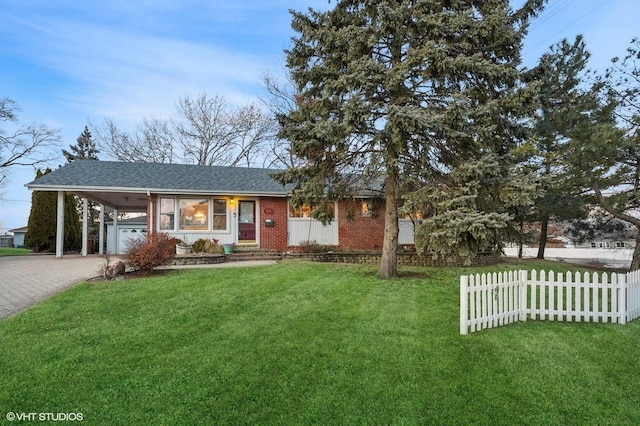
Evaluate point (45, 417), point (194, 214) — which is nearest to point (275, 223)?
point (194, 214)

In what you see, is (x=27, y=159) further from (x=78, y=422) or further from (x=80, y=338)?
(x=78, y=422)

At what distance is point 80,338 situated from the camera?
15.7ft

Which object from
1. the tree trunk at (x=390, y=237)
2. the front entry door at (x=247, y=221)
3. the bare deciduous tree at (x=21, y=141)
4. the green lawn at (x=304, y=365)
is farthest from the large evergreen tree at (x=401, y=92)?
the bare deciduous tree at (x=21, y=141)

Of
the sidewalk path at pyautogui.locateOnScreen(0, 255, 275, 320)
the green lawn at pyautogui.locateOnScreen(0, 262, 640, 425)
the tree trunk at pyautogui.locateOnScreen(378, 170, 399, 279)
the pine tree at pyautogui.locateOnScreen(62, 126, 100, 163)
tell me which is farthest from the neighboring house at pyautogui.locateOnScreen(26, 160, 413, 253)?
the pine tree at pyautogui.locateOnScreen(62, 126, 100, 163)

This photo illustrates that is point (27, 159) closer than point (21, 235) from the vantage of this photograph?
Yes

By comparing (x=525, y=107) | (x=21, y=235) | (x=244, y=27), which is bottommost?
(x=21, y=235)

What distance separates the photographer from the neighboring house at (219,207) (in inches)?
563

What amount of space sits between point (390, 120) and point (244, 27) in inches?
500

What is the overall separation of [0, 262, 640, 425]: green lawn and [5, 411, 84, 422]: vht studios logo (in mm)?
56

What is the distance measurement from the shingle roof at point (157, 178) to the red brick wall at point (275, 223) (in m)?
0.59

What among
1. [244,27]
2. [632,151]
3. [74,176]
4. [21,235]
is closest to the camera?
[632,151]

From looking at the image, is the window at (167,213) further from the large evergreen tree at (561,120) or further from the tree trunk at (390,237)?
the large evergreen tree at (561,120)

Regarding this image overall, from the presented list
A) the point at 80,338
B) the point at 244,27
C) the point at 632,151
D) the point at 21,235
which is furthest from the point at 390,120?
the point at 21,235

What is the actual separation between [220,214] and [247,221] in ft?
3.69
